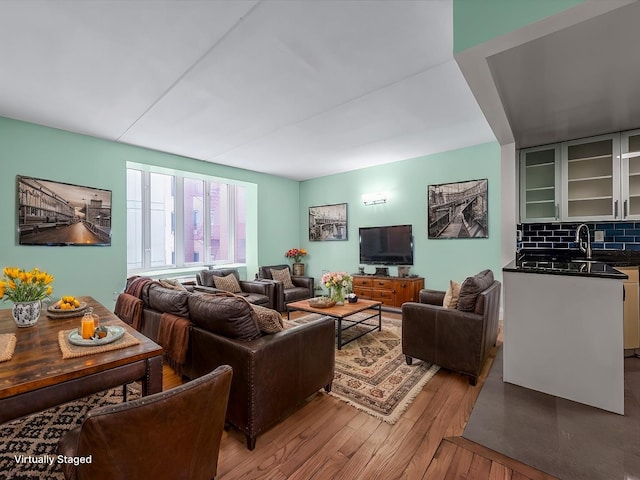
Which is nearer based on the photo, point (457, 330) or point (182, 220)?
point (457, 330)

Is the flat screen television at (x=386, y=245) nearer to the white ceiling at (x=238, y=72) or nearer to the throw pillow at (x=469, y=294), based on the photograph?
the white ceiling at (x=238, y=72)

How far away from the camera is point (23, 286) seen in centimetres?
173

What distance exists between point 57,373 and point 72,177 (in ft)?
12.0

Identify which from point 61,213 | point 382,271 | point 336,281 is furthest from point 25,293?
point 382,271

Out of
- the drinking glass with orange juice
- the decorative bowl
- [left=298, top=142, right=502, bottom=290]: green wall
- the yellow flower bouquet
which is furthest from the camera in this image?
[left=298, top=142, right=502, bottom=290]: green wall

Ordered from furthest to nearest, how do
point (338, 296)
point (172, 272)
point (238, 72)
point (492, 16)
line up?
point (172, 272) → point (338, 296) → point (238, 72) → point (492, 16)

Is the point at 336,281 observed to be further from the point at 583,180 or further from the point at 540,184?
the point at 583,180

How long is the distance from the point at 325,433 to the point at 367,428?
0.93 feet

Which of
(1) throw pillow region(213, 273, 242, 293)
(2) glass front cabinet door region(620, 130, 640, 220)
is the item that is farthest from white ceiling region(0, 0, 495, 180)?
(1) throw pillow region(213, 273, 242, 293)

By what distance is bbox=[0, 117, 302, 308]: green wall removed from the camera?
11.0ft

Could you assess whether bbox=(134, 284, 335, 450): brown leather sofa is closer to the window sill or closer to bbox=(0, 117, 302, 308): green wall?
bbox=(0, 117, 302, 308): green wall

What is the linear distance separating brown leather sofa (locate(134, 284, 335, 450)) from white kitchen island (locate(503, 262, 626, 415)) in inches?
61.3

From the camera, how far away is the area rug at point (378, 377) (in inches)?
87.2

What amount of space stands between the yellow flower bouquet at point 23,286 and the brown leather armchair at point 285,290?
10.6ft
